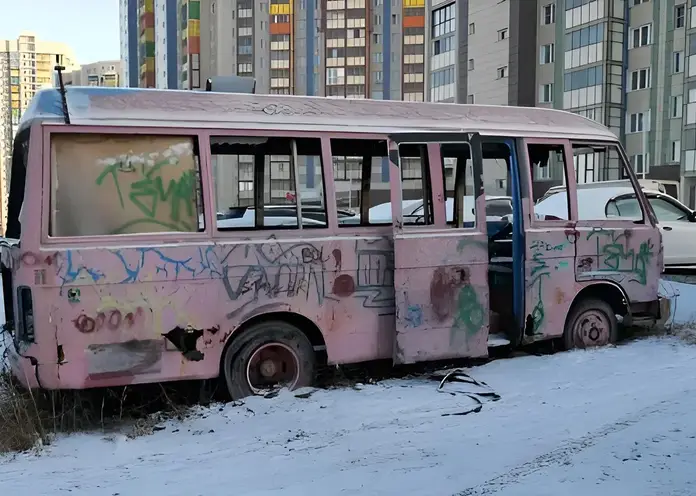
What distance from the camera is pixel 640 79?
46.6 meters

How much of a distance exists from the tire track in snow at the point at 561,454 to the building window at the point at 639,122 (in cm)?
4457

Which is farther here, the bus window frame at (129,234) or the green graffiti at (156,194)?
the green graffiti at (156,194)

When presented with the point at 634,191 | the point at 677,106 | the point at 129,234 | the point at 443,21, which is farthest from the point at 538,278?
the point at 443,21

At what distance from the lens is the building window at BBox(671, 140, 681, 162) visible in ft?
144

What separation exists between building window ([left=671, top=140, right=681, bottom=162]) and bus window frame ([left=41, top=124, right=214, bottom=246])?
43881 millimetres

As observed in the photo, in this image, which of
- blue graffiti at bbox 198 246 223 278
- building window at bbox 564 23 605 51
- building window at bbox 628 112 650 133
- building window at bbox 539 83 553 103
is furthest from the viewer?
building window at bbox 539 83 553 103

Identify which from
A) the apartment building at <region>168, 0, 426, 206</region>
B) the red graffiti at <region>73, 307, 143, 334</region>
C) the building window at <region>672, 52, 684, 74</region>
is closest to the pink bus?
the red graffiti at <region>73, 307, 143, 334</region>

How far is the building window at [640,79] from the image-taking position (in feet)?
152

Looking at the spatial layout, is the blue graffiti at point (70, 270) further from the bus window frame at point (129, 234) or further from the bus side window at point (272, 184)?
the bus side window at point (272, 184)

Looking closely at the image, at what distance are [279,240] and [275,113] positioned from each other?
1074 millimetres

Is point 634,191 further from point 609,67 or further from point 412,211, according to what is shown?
point 609,67

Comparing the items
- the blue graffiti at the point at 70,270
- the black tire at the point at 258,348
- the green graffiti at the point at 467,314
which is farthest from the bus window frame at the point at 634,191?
the blue graffiti at the point at 70,270

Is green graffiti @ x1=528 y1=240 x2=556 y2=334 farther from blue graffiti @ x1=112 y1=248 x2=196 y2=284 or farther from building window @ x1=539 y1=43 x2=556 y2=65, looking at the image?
building window @ x1=539 y1=43 x2=556 y2=65

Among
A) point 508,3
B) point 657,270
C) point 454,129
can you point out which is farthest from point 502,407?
point 508,3
